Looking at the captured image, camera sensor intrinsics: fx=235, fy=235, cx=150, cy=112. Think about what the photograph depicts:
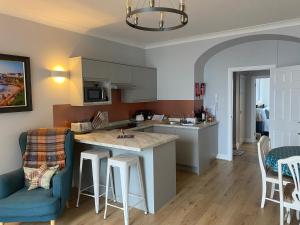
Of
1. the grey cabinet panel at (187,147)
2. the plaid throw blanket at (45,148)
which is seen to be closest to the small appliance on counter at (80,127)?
the plaid throw blanket at (45,148)

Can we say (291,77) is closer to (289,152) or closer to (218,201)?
(289,152)

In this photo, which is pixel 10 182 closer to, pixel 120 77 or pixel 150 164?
pixel 150 164

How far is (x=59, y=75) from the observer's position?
344 cm

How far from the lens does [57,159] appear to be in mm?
2941

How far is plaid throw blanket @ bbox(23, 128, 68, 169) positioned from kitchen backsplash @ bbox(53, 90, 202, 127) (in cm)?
56

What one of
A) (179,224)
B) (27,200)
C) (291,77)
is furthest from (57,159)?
(291,77)

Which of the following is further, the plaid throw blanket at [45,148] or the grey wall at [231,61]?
the grey wall at [231,61]

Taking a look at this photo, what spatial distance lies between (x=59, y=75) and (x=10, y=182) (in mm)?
1569

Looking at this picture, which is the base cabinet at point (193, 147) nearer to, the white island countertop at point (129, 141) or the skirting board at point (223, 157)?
the skirting board at point (223, 157)

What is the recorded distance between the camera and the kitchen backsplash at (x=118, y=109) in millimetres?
3635

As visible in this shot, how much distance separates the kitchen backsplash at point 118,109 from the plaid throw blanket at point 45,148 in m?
0.56

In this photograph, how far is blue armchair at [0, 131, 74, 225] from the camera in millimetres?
2369

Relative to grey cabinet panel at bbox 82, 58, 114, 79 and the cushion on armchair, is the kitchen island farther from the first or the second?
the cushion on armchair

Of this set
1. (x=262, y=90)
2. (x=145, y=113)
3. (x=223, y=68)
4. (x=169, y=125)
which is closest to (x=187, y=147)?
(x=169, y=125)
